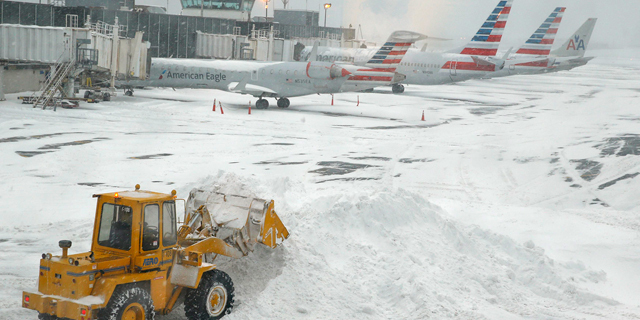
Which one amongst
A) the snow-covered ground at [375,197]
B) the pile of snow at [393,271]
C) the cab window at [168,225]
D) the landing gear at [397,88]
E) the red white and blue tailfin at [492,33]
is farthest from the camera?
the landing gear at [397,88]

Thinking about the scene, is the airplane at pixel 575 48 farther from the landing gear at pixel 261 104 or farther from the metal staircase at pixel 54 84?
the metal staircase at pixel 54 84

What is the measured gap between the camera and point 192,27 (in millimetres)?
59656

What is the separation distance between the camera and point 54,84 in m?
34.6

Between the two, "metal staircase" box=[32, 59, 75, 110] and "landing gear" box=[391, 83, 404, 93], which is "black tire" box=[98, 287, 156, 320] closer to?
"metal staircase" box=[32, 59, 75, 110]

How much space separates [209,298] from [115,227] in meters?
1.74

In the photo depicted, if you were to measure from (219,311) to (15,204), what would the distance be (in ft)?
30.7

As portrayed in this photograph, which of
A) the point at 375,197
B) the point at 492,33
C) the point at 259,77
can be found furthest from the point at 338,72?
the point at 375,197

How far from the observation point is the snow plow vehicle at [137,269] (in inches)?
285

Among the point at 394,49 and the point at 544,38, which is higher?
the point at 544,38

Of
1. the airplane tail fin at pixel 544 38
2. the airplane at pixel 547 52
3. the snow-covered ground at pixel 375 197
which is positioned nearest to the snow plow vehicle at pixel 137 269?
the snow-covered ground at pixel 375 197

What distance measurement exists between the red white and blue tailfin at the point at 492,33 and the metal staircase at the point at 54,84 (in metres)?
35.2

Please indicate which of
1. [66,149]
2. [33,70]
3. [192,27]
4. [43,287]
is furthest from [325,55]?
[43,287]

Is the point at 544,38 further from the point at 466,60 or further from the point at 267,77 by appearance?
the point at 267,77

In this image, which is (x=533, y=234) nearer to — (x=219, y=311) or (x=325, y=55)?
(x=219, y=311)
